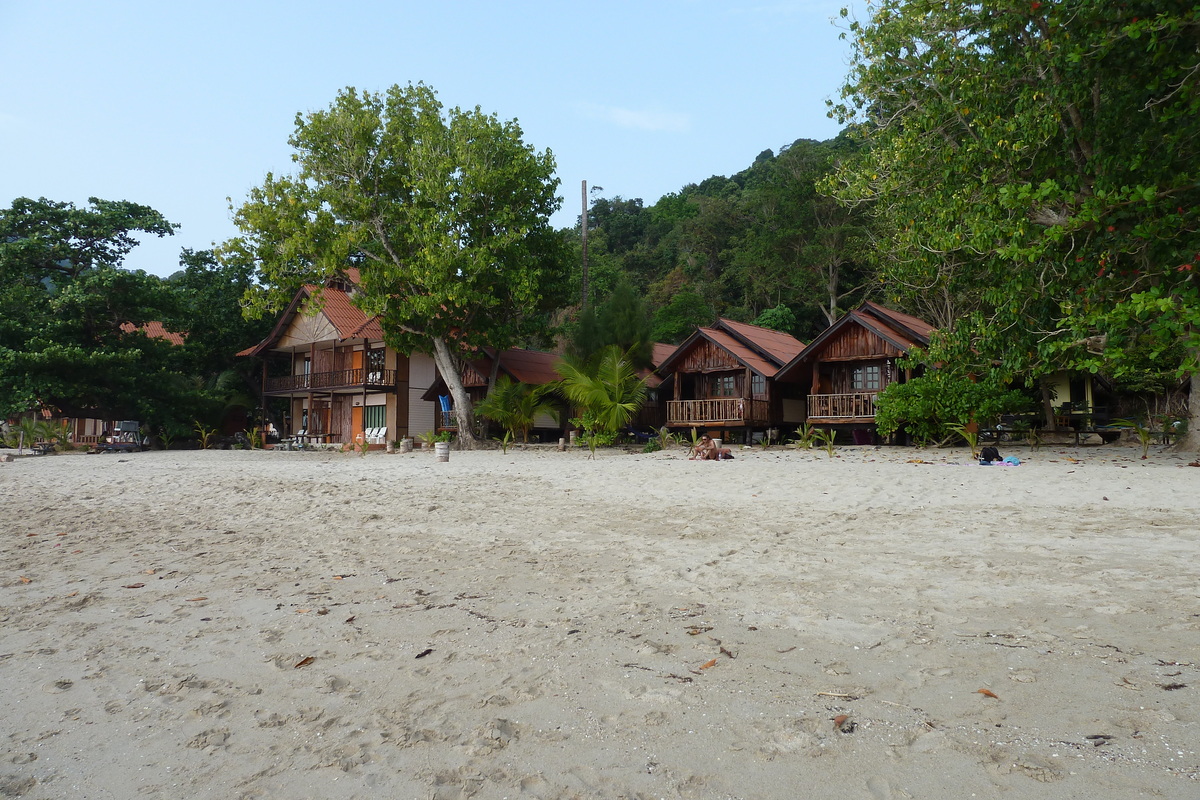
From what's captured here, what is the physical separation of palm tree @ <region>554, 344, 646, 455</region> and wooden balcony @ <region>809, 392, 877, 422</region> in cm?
537

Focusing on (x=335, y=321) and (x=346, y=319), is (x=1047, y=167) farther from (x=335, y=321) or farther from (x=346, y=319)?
(x=346, y=319)

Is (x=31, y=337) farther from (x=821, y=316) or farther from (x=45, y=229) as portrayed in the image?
(x=821, y=316)

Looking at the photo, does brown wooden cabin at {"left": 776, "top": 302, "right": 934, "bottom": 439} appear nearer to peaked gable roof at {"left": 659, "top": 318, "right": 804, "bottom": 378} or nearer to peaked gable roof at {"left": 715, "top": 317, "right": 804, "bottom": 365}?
peaked gable roof at {"left": 659, "top": 318, "right": 804, "bottom": 378}

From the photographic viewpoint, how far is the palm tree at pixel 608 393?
66.2 feet

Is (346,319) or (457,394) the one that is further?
(346,319)

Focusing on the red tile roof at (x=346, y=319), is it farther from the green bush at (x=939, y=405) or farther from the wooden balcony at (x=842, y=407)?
the green bush at (x=939, y=405)

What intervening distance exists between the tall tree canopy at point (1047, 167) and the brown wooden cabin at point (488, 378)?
15565 mm

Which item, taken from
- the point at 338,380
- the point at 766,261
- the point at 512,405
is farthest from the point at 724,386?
the point at 338,380

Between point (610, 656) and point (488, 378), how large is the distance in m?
24.8

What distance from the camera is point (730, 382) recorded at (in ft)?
82.0

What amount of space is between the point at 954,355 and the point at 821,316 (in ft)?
80.7

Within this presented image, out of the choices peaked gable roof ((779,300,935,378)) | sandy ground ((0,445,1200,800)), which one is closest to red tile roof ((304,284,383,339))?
peaked gable roof ((779,300,935,378))

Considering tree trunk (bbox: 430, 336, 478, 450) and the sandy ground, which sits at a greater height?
tree trunk (bbox: 430, 336, 478, 450)

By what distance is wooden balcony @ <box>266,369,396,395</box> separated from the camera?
28906 millimetres
